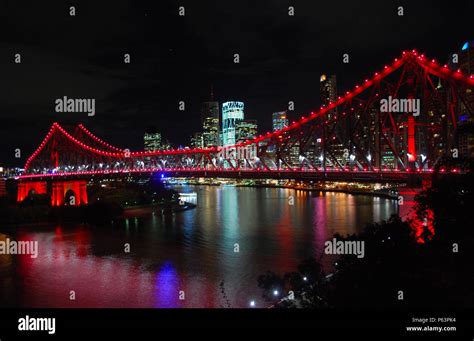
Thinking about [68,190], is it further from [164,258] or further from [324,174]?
[324,174]

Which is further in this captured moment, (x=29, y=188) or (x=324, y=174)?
(x=29, y=188)

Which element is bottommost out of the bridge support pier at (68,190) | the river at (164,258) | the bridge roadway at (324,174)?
the river at (164,258)

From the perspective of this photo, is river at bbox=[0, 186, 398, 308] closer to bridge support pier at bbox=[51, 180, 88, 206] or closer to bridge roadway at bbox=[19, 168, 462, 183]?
bridge roadway at bbox=[19, 168, 462, 183]

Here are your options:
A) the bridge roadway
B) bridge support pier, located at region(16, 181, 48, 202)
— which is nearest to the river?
the bridge roadway

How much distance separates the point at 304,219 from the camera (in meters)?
29.1

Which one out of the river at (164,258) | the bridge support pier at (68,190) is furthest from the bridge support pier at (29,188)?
the river at (164,258)

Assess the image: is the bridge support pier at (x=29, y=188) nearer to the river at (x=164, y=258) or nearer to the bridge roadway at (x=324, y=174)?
the river at (x=164, y=258)

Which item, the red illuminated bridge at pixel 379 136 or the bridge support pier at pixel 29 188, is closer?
the red illuminated bridge at pixel 379 136

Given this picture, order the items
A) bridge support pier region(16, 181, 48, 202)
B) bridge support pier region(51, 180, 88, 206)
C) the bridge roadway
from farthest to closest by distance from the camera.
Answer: bridge support pier region(16, 181, 48, 202), bridge support pier region(51, 180, 88, 206), the bridge roadway

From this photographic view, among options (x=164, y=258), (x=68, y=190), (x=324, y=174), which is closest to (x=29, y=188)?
(x=68, y=190)

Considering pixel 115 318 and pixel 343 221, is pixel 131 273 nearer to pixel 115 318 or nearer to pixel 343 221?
pixel 115 318

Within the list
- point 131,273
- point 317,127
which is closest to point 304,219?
point 317,127

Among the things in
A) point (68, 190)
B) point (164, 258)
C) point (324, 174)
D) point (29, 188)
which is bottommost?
point (164, 258)

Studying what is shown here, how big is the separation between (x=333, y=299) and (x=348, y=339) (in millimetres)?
2668
